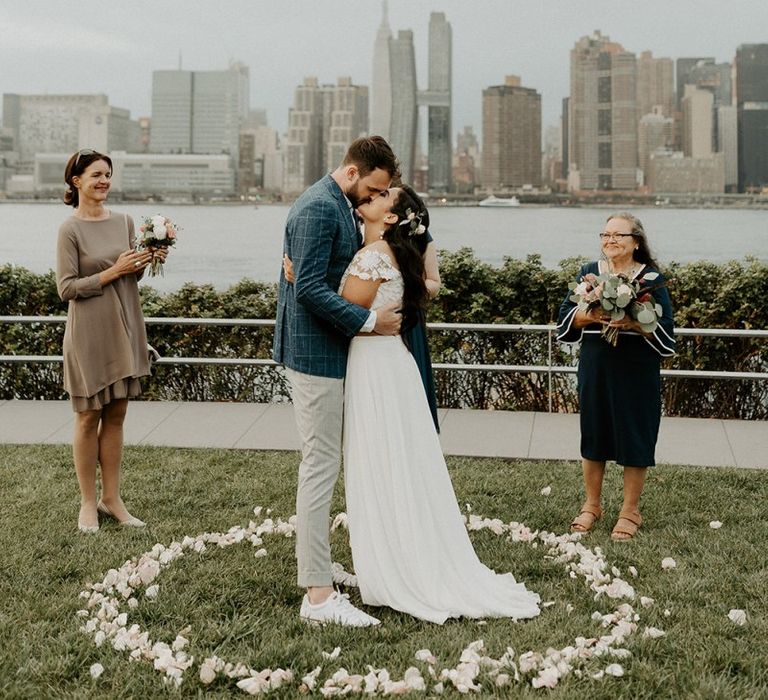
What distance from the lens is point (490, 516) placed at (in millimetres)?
5426

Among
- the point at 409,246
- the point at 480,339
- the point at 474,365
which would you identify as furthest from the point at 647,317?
the point at 480,339

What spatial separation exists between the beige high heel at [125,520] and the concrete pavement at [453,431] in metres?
1.84

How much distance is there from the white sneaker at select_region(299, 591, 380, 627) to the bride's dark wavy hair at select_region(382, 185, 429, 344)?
118cm

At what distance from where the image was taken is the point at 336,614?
152 inches

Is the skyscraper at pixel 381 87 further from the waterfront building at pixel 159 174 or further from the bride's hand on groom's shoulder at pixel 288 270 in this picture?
the bride's hand on groom's shoulder at pixel 288 270

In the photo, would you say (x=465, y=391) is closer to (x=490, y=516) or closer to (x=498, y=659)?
(x=490, y=516)

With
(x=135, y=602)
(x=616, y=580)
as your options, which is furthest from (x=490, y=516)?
(x=135, y=602)

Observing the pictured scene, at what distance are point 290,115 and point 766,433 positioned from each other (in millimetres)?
93724

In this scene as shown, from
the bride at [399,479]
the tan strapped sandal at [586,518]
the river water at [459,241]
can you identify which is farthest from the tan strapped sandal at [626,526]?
the river water at [459,241]

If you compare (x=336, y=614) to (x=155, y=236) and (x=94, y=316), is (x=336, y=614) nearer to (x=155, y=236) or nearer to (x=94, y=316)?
(x=94, y=316)

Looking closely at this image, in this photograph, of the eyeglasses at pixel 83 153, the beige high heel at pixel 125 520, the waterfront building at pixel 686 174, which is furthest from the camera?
the waterfront building at pixel 686 174

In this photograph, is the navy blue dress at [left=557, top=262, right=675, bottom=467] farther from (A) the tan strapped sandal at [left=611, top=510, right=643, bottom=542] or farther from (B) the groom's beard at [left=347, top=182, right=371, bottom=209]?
(B) the groom's beard at [left=347, top=182, right=371, bottom=209]

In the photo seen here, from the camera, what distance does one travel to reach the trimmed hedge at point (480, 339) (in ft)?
27.0

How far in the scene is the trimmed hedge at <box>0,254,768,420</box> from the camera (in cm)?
822
